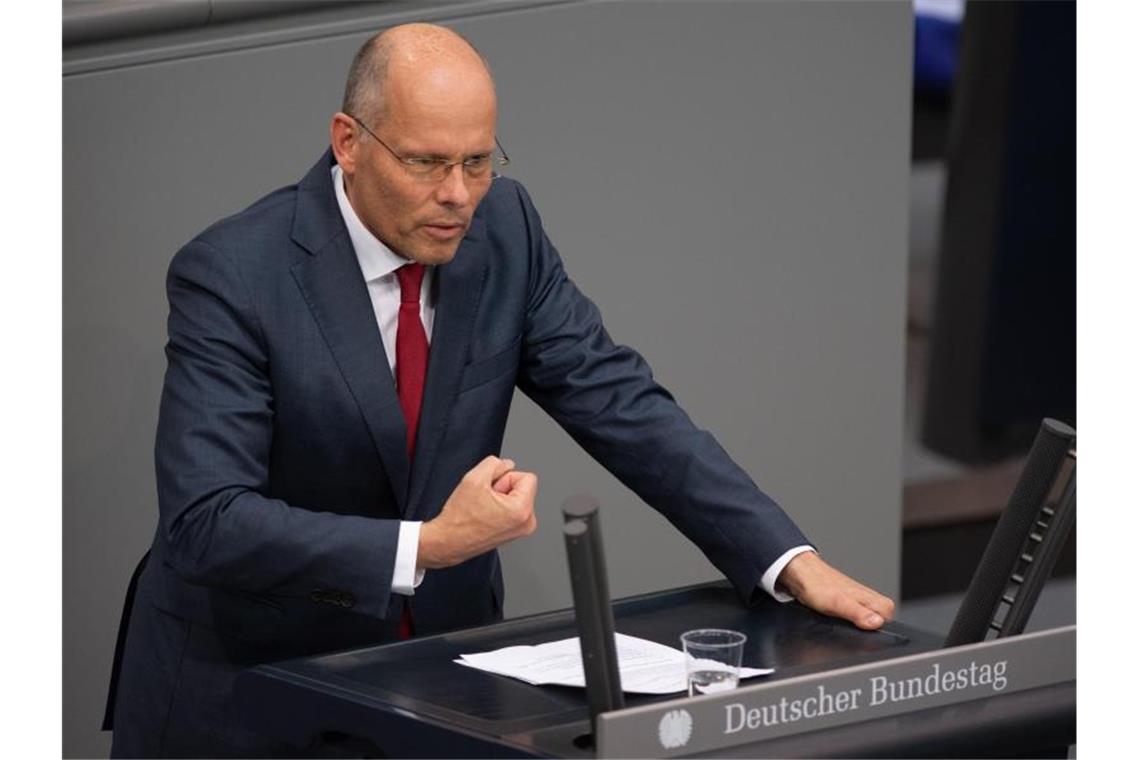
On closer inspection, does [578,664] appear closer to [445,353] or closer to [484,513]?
[484,513]

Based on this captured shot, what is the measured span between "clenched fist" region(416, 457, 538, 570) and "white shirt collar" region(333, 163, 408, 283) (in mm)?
464

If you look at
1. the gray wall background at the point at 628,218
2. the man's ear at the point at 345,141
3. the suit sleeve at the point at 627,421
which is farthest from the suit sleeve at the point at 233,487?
the gray wall background at the point at 628,218

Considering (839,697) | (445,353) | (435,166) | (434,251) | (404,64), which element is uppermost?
(404,64)

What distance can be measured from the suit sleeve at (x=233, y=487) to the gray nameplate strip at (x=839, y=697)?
1.69 feet

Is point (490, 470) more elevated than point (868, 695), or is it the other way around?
point (490, 470)

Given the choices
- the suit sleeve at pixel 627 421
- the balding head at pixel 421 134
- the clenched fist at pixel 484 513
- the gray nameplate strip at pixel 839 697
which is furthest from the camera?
the suit sleeve at pixel 627 421

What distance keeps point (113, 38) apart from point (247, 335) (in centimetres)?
98

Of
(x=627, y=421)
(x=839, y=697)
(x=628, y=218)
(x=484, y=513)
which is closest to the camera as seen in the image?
(x=839, y=697)

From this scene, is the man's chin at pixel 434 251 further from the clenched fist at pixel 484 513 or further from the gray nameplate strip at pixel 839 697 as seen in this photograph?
the gray nameplate strip at pixel 839 697

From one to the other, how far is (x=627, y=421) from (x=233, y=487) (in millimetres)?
647

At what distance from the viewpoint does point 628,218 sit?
431 cm

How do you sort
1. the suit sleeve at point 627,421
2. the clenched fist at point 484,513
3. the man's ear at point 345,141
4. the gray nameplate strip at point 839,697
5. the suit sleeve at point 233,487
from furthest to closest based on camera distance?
the suit sleeve at point 627,421 < the man's ear at point 345,141 < the suit sleeve at point 233,487 < the clenched fist at point 484,513 < the gray nameplate strip at point 839,697

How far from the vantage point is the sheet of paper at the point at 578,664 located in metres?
2.73

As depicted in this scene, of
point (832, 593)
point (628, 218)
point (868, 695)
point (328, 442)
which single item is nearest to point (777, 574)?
point (832, 593)
